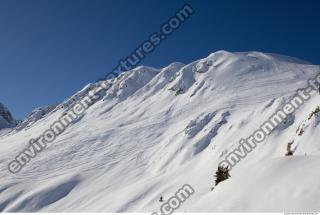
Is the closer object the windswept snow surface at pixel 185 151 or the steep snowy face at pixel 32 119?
the windswept snow surface at pixel 185 151

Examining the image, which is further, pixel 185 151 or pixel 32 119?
pixel 32 119

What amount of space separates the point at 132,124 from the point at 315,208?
7292 centimetres

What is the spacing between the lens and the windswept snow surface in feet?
53.0

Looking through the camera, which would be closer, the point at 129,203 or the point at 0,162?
the point at 129,203

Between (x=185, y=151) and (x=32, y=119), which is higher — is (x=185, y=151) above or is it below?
below

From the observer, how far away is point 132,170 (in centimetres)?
5978

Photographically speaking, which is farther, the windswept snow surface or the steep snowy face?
the steep snowy face

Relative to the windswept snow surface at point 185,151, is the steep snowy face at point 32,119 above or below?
above

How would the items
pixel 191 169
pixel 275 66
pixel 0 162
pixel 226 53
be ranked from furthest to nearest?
pixel 226 53, pixel 275 66, pixel 0 162, pixel 191 169

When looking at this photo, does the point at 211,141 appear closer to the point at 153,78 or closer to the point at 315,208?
the point at 315,208

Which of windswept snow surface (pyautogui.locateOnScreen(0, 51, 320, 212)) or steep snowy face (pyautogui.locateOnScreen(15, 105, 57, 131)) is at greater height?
steep snowy face (pyautogui.locateOnScreen(15, 105, 57, 131))

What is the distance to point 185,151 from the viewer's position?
2290 inches

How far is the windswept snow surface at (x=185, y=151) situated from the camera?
16.1 meters

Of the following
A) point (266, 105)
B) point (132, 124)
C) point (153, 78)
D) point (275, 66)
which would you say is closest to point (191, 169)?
point (266, 105)
